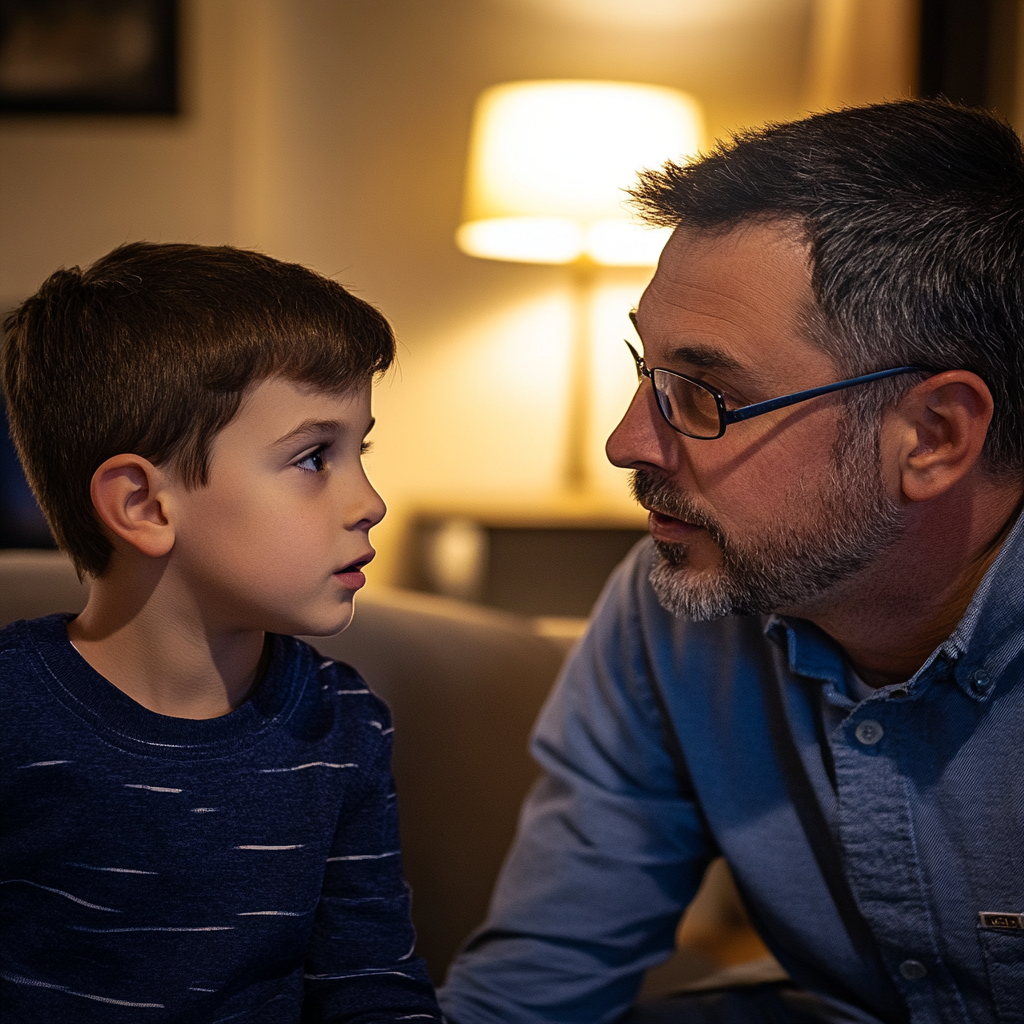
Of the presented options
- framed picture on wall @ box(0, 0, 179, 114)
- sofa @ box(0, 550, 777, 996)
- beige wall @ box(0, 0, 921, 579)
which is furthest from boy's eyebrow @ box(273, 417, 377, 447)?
framed picture on wall @ box(0, 0, 179, 114)

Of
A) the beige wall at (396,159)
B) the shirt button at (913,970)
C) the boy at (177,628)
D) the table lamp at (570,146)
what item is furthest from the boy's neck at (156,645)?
the beige wall at (396,159)

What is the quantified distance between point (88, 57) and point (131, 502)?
2.65 meters

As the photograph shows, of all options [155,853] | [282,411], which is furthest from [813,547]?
[155,853]

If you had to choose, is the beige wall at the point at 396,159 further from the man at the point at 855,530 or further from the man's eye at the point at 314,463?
the man's eye at the point at 314,463

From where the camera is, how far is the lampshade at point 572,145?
249cm

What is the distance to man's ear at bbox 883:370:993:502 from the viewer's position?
95 cm

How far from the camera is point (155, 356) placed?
2.68 feet

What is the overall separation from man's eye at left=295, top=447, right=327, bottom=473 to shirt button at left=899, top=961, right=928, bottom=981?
63 cm

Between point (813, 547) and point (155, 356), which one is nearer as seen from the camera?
point (155, 356)

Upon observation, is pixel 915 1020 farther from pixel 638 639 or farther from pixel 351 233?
pixel 351 233

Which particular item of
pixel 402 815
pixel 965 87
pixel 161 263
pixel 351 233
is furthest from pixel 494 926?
pixel 351 233

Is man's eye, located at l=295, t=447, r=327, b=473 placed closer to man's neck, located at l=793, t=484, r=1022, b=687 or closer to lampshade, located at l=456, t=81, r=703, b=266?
man's neck, located at l=793, t=484, r=1022, b=687

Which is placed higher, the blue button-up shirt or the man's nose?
the man's nose

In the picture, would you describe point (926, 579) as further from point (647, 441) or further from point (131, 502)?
point (131, 502)
